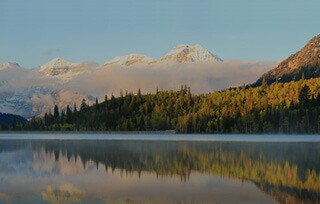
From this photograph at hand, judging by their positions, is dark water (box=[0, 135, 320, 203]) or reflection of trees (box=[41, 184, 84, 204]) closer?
reflection of trees (box=[41, 184, 84, 204])

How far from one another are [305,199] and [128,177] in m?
17.0

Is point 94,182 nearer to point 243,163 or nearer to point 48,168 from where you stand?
point 48,168

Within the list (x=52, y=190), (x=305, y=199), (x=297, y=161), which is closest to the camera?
(x=305, y=199)

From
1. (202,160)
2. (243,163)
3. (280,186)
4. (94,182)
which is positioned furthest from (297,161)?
(94,182)

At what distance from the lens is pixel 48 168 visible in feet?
184

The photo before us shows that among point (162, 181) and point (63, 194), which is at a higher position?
point (162, 181)

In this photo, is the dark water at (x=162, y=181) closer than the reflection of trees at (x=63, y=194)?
No

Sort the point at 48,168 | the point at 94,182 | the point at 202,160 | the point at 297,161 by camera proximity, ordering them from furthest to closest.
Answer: the point at 202,160 < the point at 297,161 < the point at 48,168 < the point at 94,182

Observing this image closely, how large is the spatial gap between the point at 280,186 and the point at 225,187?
3851 mm

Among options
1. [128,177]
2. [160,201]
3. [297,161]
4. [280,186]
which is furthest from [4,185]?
[297,161]

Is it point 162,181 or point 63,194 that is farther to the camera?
point 162,181

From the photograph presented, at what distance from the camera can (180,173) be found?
4972cm

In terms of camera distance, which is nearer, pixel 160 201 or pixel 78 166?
pixel 160 201

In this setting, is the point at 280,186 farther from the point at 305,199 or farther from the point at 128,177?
the point at 128,177
